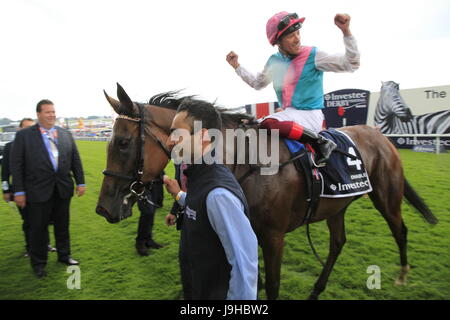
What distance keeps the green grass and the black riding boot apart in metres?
1.49

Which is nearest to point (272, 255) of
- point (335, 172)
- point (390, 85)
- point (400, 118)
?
point (335, 172)

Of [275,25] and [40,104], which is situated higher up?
[275,25]

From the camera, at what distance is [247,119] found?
2.38m

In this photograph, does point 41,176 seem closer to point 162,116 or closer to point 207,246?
point 162,116

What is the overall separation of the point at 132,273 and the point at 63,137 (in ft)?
6.17

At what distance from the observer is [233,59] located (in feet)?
9.96

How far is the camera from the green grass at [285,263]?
302 centimetres

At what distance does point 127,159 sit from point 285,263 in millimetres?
2500
